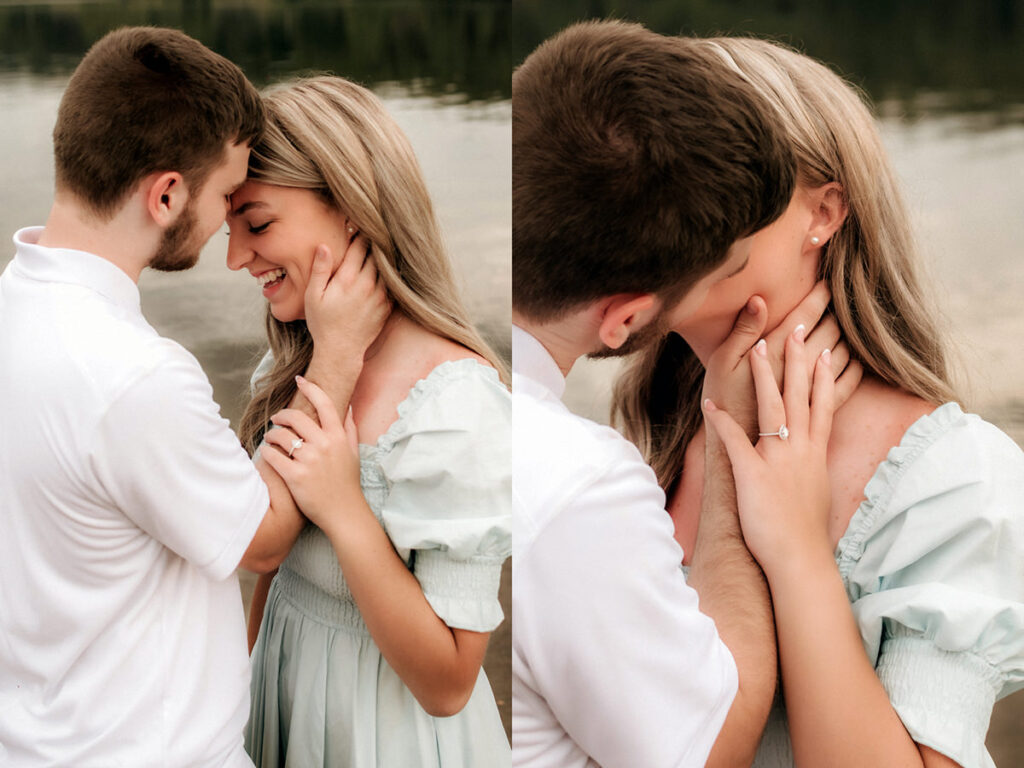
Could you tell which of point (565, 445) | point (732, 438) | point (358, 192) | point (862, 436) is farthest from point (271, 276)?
point (862, 436)

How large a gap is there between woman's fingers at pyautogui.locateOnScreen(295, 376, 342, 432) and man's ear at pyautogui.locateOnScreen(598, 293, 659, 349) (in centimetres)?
35

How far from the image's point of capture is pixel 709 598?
104cm

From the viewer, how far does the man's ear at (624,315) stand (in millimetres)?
951

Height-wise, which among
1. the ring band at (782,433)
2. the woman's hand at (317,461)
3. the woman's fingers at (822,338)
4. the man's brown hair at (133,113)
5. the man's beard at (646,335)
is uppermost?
the man's brown hair at (133,113)

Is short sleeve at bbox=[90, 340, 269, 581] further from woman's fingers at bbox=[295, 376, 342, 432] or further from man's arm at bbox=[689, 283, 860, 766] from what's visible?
man's arm at bbox=[689, 283, 860, 766]

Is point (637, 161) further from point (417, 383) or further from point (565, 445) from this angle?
point (417, 383)

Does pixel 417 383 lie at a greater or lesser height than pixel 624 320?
lesser

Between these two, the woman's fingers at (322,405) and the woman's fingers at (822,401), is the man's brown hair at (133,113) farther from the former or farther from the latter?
the woman's fingers at (822,401)

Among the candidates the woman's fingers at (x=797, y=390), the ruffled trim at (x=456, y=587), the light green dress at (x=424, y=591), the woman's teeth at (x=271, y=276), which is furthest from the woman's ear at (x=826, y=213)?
the woman's teeth at (x=271, y=276)

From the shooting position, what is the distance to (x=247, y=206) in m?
1.20

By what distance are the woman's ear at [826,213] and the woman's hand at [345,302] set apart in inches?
20.2

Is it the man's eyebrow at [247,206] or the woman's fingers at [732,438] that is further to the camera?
the man's eyebrow at [247,206]

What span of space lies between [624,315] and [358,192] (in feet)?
1.41

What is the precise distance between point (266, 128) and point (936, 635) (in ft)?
2.95
